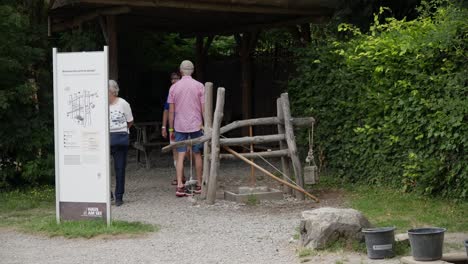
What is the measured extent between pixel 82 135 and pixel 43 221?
1.26 m

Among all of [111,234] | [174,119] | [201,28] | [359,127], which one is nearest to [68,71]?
[111,234]

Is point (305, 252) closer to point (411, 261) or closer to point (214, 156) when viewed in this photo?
point (411, 261)

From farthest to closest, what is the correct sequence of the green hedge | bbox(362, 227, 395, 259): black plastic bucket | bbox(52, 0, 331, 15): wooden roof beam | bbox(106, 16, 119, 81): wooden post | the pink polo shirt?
bbox(106, 16, 119, 81): wooden post
bbox(52, 0, 331, 15): wooden roof beam
the pink polo shirt
the green hedge
bbox(362, 227, 395, 259): black plastic bucket

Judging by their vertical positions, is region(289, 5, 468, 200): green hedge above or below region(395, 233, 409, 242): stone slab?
above

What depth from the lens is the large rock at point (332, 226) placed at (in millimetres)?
6965

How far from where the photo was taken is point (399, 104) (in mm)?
9953

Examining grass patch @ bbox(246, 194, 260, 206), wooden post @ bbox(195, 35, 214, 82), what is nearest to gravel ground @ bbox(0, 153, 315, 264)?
grass patch @ bbox(246, 194, 260, 206)

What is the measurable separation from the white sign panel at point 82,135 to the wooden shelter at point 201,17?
411 cm

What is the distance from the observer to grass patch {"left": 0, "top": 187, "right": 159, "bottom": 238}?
8.25 m

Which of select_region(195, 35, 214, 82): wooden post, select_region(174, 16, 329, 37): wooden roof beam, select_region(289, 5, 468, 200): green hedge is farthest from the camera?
select_region(195, 35, 214, 82): wooden post

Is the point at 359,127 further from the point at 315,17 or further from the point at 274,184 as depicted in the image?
the point at 315,17

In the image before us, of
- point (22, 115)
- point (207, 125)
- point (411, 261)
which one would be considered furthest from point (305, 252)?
point (22, 115)

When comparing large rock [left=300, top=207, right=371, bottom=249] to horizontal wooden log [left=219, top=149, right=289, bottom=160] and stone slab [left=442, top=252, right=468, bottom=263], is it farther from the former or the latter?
horizontal wooden log [left=219, top=149, right=289, bottom=160]

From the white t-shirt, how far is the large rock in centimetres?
381
